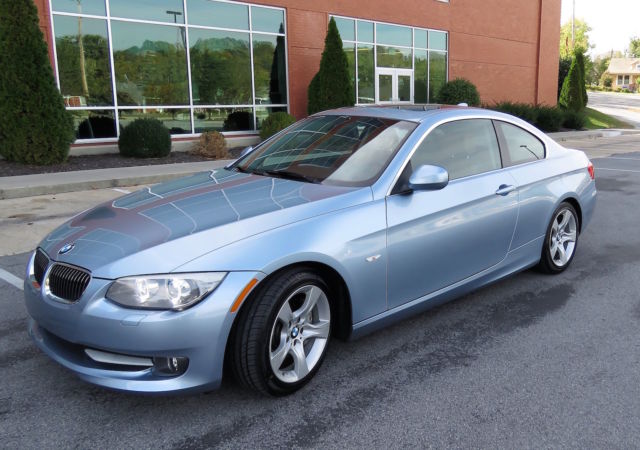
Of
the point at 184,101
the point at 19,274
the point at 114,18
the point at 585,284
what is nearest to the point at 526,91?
the point at 184,101

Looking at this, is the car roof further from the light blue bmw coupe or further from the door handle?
the door handle

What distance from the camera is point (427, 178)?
3.61 m

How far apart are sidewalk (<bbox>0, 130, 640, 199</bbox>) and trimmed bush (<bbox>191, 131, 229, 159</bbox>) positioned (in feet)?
4.93

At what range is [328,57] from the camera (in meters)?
17.3

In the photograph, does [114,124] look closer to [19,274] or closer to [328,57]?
[328,57]

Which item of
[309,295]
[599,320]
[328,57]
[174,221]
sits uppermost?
[328,57]

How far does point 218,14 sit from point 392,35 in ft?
25.3

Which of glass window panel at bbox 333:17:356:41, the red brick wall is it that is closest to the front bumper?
the red brick wall

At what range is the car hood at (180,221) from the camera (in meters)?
2.85

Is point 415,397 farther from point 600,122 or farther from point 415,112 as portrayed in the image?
point 600,122

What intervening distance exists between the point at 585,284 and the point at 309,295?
3104 mm

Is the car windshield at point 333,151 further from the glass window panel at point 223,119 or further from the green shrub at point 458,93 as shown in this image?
the green shrub at point 458,93

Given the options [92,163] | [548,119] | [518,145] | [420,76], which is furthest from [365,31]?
[518,145]

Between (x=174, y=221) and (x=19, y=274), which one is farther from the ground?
(x=174, y=221)
